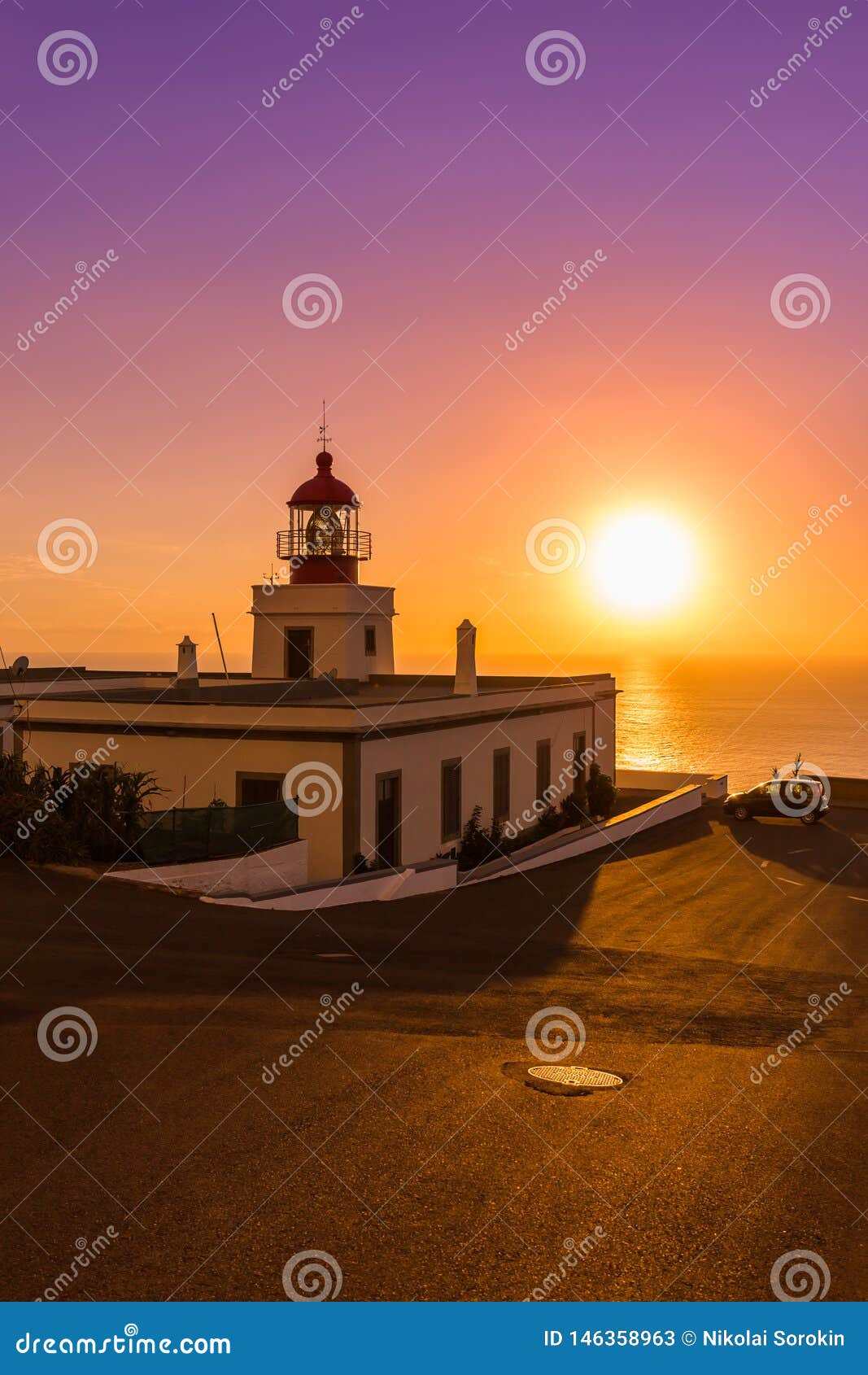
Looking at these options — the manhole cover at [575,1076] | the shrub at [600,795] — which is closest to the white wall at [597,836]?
the shrub at [600,795]

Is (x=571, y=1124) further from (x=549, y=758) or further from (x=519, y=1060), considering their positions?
(x=549, y=758)

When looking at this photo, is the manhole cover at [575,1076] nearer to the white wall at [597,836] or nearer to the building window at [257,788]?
the building window at [257,788]

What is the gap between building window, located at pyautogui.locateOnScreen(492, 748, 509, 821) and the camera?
2667cm

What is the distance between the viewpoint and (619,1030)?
10.6 metres

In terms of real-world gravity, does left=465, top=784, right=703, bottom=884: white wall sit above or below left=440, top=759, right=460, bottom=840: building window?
above

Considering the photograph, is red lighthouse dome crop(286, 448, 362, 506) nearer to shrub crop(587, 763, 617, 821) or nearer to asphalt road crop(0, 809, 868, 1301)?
shrub crop(587, 763, 617, 821)

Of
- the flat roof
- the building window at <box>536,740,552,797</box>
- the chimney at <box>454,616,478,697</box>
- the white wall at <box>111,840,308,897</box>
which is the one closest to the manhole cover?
the white wall at <box>111,840,308,897</box>

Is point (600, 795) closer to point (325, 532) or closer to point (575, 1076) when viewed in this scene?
point (325, 532)

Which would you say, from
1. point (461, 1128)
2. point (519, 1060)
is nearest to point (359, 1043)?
point (519, 1060)

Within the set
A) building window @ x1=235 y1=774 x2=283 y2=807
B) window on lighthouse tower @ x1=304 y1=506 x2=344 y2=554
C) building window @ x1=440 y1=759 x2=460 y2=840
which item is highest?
window on lighthouse tower @ x1=304 y1=506 x2=344 y2=554

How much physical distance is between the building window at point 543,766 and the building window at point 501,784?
224 cm

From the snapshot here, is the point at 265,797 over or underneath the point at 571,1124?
over

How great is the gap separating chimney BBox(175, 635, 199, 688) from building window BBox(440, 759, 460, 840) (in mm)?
6765

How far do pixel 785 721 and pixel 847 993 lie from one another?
465 ft
